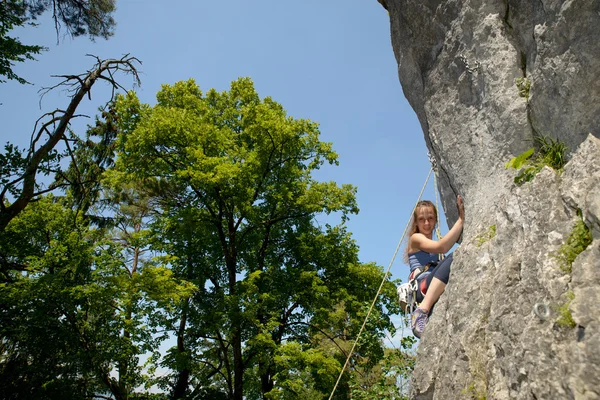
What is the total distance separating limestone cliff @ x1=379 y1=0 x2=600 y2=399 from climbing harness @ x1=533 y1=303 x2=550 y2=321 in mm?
12

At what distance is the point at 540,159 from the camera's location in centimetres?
395

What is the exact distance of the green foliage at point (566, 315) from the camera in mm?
2520

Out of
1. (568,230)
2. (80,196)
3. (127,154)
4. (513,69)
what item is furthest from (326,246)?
(568,230)

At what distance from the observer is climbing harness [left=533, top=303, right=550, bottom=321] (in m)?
2.72

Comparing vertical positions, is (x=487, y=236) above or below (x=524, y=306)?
above

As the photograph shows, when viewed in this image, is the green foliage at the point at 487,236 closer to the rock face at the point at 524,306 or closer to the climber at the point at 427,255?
the rock face at the point at 524,306

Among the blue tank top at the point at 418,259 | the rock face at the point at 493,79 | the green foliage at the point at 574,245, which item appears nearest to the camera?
the green foliage at the point at 574,245

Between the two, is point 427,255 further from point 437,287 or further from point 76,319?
point 76,319

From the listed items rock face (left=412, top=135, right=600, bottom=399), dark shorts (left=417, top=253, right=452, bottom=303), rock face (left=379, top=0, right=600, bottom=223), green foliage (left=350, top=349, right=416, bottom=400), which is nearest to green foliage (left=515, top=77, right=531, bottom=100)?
rock face (left=379, top=0, right=600, bottom=223)

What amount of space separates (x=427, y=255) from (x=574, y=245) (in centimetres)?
228

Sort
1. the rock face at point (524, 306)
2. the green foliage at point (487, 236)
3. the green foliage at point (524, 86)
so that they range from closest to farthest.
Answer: the rock face at point (524, 306)
the green foliage at point (487, 236)
the green foliage at point (524, 86)

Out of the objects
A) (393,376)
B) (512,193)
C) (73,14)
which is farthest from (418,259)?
(73,14)

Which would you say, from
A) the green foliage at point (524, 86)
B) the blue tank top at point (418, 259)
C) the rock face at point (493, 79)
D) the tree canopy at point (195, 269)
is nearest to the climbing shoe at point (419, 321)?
the blue tank top at point (418, 259)

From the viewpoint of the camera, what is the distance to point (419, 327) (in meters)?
4.58
